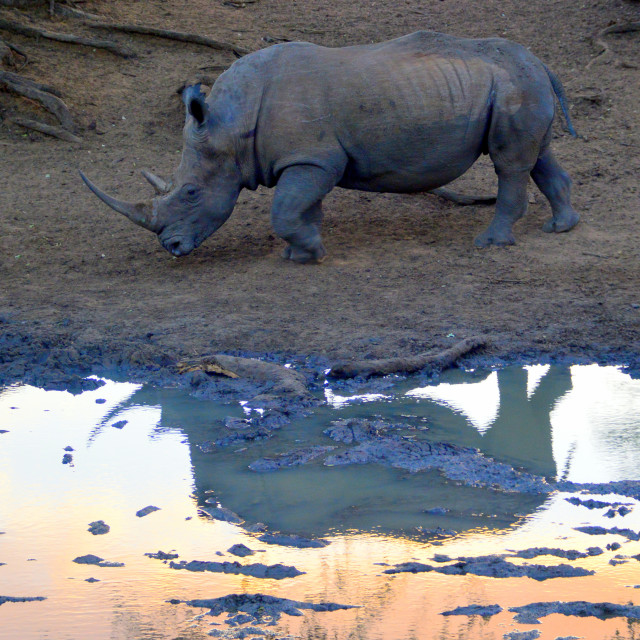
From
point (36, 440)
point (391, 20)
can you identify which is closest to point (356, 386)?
point (36, 440)

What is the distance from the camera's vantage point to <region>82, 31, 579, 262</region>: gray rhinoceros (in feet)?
24.1

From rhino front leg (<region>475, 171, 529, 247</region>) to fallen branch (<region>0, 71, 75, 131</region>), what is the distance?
485 centimetres

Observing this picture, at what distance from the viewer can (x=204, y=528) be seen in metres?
4.05

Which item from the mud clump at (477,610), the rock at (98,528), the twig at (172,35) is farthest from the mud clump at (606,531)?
the twig at (172,35)

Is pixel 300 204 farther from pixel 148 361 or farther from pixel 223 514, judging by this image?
pixel 223 514

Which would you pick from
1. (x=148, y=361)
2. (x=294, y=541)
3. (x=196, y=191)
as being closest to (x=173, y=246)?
(x=196, y=191)

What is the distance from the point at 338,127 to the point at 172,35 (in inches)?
216

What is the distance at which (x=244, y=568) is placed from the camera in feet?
12.2

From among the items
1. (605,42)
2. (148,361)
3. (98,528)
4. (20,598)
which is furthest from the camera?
(605,42)

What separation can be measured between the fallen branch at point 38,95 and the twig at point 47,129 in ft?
0.43

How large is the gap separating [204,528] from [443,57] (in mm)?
4632

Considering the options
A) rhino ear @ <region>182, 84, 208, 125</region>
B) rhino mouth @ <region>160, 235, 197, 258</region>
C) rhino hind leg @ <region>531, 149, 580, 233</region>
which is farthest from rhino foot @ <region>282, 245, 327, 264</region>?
rhino hind leg @ <region>531, 149, 580, 233</region>

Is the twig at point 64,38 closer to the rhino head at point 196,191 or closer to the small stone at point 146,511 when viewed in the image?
the rhino head at point 196,191

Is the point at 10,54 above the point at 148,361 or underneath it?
above
